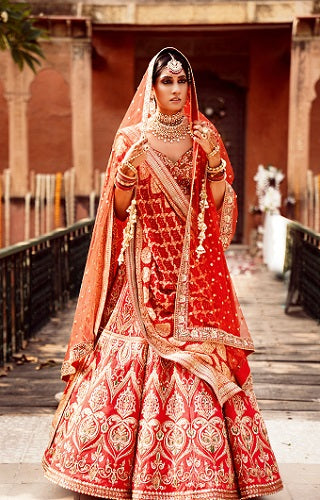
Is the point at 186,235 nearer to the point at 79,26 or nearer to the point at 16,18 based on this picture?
the point at 16,18

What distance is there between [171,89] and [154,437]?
1.53 m

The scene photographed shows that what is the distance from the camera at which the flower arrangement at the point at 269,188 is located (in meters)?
13.0

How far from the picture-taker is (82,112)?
501 inches

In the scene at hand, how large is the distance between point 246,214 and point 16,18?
27.8 ft

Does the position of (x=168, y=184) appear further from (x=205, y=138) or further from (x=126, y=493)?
(x=126, y=493)

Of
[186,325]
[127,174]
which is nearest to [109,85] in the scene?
[127,174]

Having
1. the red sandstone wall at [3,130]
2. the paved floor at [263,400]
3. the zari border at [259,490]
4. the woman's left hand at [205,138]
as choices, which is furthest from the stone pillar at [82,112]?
the zari border at [259,490]

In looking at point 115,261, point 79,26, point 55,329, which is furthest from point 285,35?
point 115,261

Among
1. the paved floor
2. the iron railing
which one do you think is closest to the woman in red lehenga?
the paved floor

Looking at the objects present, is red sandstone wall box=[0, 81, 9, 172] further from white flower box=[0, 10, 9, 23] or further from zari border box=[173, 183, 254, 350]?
zari border box=[173, 183, 254, 350]

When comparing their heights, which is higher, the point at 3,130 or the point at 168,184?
the point at 3,130

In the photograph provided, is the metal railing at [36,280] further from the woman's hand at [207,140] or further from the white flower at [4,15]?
the woman's hand at [207,140]

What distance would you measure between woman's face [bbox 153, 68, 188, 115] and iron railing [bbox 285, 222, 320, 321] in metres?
4.68

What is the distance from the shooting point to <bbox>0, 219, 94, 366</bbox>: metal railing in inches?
275
